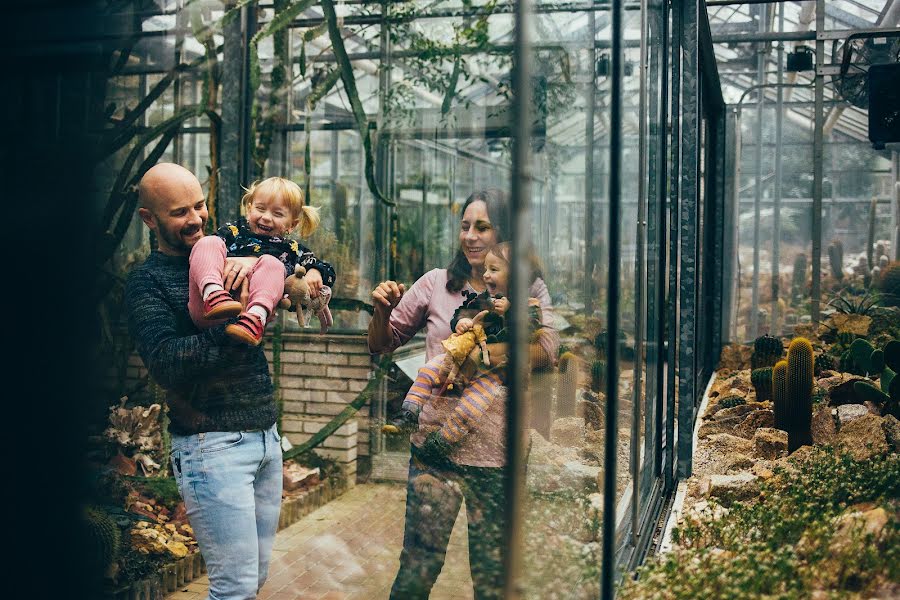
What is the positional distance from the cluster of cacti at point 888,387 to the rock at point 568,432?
3270 mm

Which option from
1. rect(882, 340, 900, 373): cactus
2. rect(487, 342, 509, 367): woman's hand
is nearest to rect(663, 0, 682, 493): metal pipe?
rect(882, 340, 900, 373): cactus

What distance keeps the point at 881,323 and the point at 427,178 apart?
5.75m

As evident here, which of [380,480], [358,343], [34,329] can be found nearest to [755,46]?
[358,343]

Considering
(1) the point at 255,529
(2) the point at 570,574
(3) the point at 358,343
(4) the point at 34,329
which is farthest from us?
(3) the point at 358,343

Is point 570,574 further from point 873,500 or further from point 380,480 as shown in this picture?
point 873,500

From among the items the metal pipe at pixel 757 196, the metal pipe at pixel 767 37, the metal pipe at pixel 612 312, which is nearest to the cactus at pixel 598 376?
the metal pipe at pixel 612 312

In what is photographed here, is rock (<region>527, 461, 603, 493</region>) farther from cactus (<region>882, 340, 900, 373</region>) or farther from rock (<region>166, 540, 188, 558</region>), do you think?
cactus (<region>882, 340, 900, 373</region>)

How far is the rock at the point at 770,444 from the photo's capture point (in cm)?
458

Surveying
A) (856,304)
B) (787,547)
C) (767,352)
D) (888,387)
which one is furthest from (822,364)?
(787,547)

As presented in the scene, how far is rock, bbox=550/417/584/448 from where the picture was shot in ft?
6.09

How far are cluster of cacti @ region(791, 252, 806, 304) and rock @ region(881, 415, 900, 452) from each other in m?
6.30

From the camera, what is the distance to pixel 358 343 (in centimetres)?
455

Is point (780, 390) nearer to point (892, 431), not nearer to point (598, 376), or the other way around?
point (892, 431)

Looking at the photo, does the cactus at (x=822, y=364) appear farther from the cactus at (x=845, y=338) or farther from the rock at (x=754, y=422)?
the rock at (x=754, y=422)
